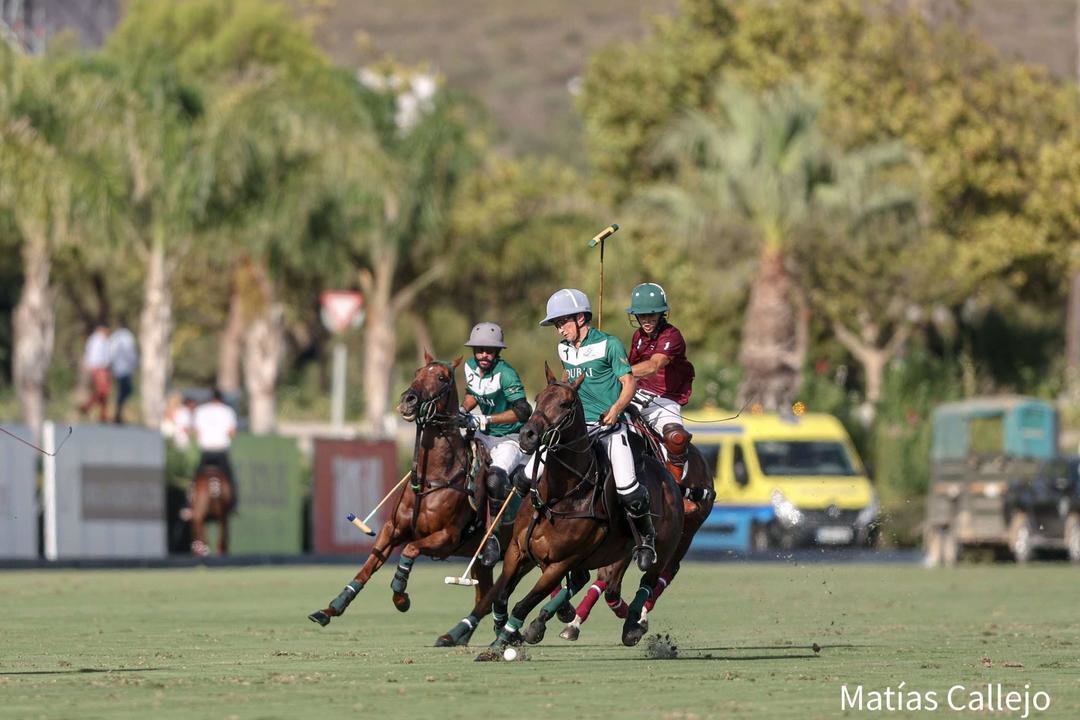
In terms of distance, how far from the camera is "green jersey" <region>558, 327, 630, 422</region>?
15.2 m

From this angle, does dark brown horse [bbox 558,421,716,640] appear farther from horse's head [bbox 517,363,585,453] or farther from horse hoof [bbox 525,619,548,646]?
horse's head [bbox 517,363,585,453]

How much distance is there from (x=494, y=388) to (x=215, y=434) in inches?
643

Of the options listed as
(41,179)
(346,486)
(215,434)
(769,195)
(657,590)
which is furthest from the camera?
(769,195)

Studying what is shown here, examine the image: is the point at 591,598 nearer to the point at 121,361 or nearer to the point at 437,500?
the point at 437,500

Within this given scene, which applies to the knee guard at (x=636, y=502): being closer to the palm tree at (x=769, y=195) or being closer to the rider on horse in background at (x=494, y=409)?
the rider on horse in background at (x=494, y=409)

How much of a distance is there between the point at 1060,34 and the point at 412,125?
14288 cm

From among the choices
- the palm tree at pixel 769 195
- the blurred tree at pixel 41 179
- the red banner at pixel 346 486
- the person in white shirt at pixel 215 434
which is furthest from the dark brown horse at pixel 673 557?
the palm tree at pixel 769 195

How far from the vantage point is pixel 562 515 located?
1448 centimetres

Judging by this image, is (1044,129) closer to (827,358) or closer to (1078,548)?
(827,358)

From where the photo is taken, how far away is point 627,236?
58.1m

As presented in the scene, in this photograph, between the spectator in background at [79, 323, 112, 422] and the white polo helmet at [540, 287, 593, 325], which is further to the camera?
the spectator in background at [79, 323, 112, 422]

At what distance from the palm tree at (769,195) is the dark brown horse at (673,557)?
Result: 29.0 meters

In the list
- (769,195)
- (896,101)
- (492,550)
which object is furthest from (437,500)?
(896,101)

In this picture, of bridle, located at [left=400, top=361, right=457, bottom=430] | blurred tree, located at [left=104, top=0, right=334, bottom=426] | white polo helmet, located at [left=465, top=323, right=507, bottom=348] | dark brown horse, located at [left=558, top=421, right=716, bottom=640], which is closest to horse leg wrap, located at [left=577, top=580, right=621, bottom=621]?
dark brown horse, located at [left=558, top=421, right=716, bottom=640]
